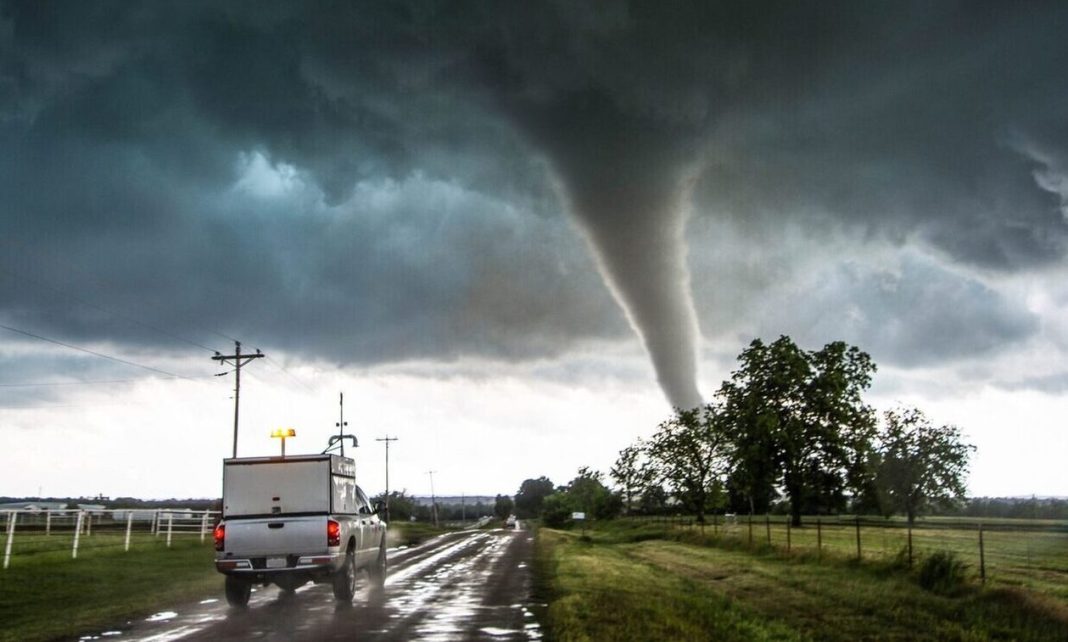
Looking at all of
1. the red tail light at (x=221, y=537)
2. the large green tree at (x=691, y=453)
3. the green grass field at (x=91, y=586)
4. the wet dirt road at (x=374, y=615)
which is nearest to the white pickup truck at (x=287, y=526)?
the red tail light at (x=221, y=537)

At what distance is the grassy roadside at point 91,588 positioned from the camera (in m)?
16.8

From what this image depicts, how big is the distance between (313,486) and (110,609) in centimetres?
457

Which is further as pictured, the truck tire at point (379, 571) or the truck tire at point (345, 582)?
the truck tire at point (379, 571)

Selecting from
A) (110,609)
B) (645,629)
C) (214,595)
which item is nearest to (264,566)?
(110,609)

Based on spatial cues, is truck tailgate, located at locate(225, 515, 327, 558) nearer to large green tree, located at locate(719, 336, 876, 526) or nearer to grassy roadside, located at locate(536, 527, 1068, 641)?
grassy roadside, located at locate(536, 527, 1068, 641)

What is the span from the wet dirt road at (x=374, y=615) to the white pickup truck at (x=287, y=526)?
67cm

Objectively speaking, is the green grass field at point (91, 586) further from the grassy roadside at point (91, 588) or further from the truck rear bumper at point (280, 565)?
the truck rear bumper at point (280, 565)

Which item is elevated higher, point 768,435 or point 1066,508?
point 768,435

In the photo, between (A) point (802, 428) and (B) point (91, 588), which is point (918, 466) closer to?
(A) point (802, 428)

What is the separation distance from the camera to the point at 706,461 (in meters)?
70.8

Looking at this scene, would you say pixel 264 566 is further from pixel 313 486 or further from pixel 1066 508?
pixel 1066 508

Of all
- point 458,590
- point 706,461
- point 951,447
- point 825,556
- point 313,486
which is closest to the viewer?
point 313,486

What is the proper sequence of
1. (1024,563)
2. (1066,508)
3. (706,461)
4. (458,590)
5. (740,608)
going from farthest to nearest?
(706,461) < (1066,508) < (1024,563) < (458,590) < (740,608)

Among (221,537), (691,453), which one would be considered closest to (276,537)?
(221,537)
